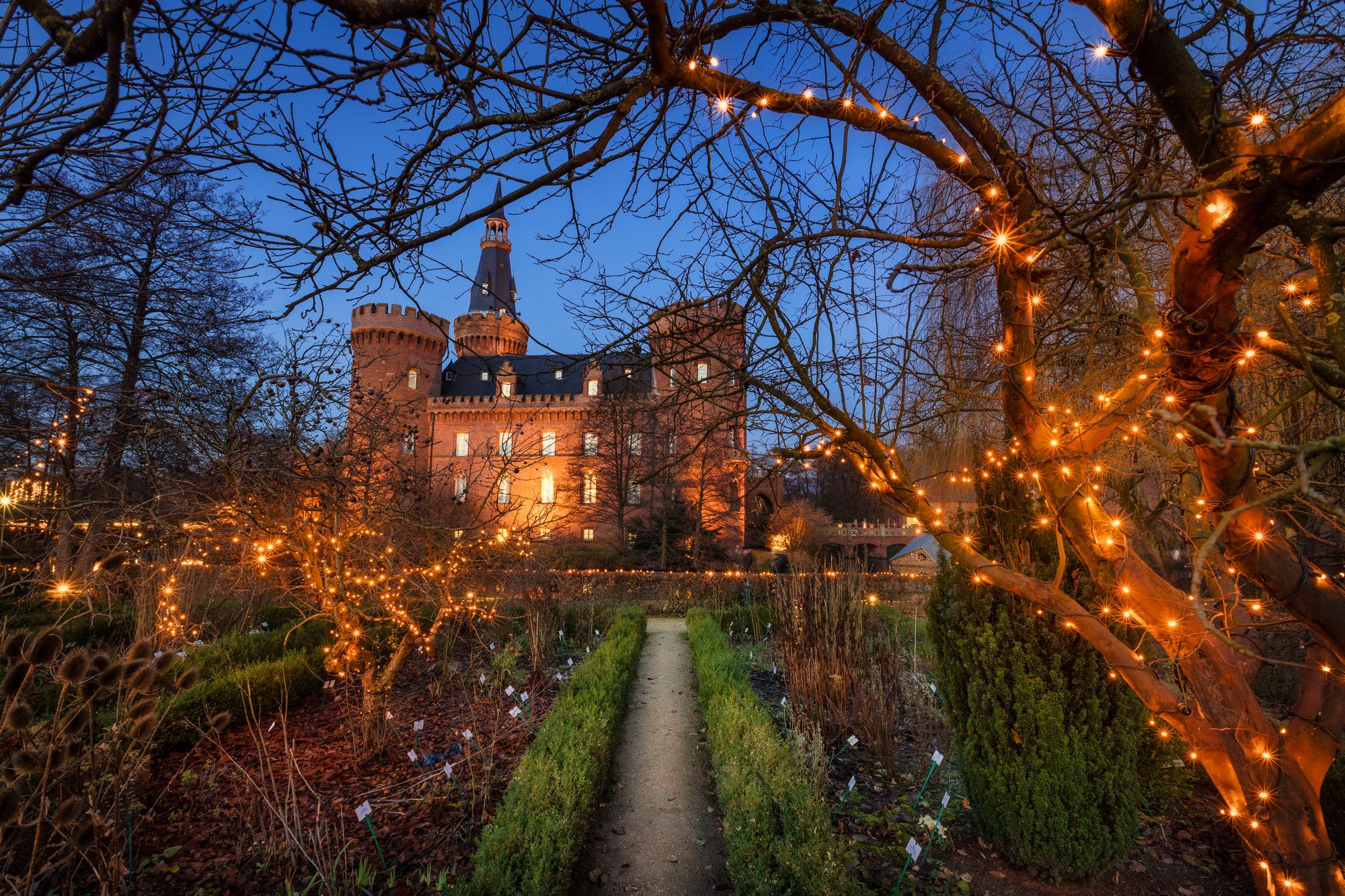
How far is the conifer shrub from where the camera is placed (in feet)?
10.8

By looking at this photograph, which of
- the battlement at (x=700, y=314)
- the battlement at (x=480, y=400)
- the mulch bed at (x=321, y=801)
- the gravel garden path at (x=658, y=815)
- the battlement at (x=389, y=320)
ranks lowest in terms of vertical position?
the gravel garden path at (x=658, y=815)

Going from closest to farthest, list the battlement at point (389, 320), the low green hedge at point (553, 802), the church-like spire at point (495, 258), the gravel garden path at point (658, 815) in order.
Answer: the low green hedge at point (553, 802) < the gravel garden path at point (658, 815) < the battlement at point (389, 320) < the church-like spire at point (495, 258)

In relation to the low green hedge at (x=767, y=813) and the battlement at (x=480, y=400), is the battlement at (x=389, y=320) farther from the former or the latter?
the low green hedge at (x=767, y=813)

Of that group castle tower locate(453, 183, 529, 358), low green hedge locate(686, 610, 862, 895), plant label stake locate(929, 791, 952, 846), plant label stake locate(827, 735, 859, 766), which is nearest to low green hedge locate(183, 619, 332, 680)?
low green hedge locate(686, 610, 862, 895)

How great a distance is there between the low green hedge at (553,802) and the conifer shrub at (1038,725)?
93.6 inches

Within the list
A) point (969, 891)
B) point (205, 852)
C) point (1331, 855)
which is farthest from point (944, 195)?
point (205, 852)

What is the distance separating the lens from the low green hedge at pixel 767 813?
9.37ft

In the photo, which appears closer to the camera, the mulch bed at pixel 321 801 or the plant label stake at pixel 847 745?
the mulch bed at pixel 321 801

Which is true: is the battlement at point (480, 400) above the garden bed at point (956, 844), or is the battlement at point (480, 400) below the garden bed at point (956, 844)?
above

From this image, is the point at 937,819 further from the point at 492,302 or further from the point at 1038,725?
the point at 492,302

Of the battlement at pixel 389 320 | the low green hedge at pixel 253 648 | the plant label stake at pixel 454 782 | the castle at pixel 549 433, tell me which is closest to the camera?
the plant label stake at pixel 454 782

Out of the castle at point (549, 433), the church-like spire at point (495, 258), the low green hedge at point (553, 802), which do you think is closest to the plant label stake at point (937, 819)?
the low green hedge at point (553, 802)

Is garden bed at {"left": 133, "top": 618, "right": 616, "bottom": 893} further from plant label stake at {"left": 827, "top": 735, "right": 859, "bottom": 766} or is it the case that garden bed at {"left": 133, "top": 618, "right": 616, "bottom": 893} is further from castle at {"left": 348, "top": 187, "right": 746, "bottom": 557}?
plant label stake at {"left": 827, "top": 735, "right": 859, "bottom": 766}

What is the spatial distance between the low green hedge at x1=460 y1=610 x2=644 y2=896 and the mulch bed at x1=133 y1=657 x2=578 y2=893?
0.30 metres
